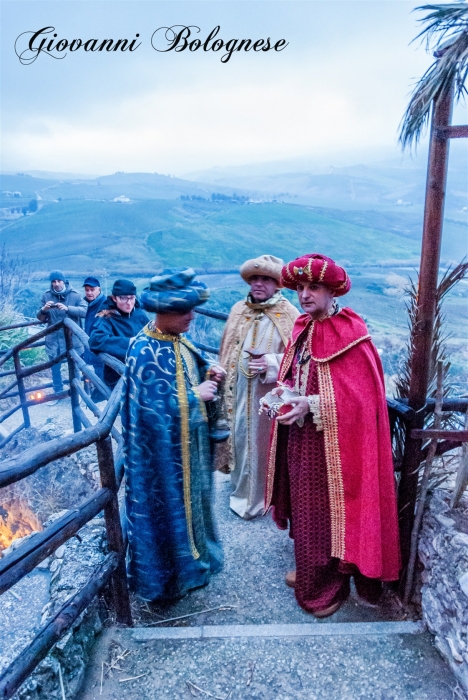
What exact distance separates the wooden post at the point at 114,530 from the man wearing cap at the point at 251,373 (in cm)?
134

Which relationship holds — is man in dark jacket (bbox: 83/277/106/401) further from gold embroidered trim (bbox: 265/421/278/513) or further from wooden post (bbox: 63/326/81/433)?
gold embroidered trim (bbox: 265/421/278/513)

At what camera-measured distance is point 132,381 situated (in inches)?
86.5

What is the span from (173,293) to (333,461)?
1219 mm

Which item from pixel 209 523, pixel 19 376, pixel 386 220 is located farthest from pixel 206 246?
pixel 209 523

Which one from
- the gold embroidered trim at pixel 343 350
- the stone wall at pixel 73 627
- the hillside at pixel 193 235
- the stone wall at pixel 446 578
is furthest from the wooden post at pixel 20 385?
the hillside at pixel 193 235

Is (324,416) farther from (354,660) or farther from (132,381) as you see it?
(354,660)

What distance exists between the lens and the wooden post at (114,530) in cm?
212

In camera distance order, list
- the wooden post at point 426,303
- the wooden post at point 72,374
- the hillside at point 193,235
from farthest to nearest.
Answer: the hillside at point 193,235, the wooden post at point 72,374, the wooden post at point 426,303

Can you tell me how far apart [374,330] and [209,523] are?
14834 millimetres

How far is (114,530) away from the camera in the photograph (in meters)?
2.22

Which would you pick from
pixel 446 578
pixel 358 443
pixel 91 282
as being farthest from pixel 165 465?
pixel 91 282

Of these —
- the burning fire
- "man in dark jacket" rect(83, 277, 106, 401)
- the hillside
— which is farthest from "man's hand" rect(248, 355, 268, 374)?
the hillside

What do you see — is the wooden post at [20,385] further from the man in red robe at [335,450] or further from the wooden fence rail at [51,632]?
the man in red robe at [335,450]

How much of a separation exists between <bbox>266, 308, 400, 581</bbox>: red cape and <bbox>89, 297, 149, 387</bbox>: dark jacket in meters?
2.31
